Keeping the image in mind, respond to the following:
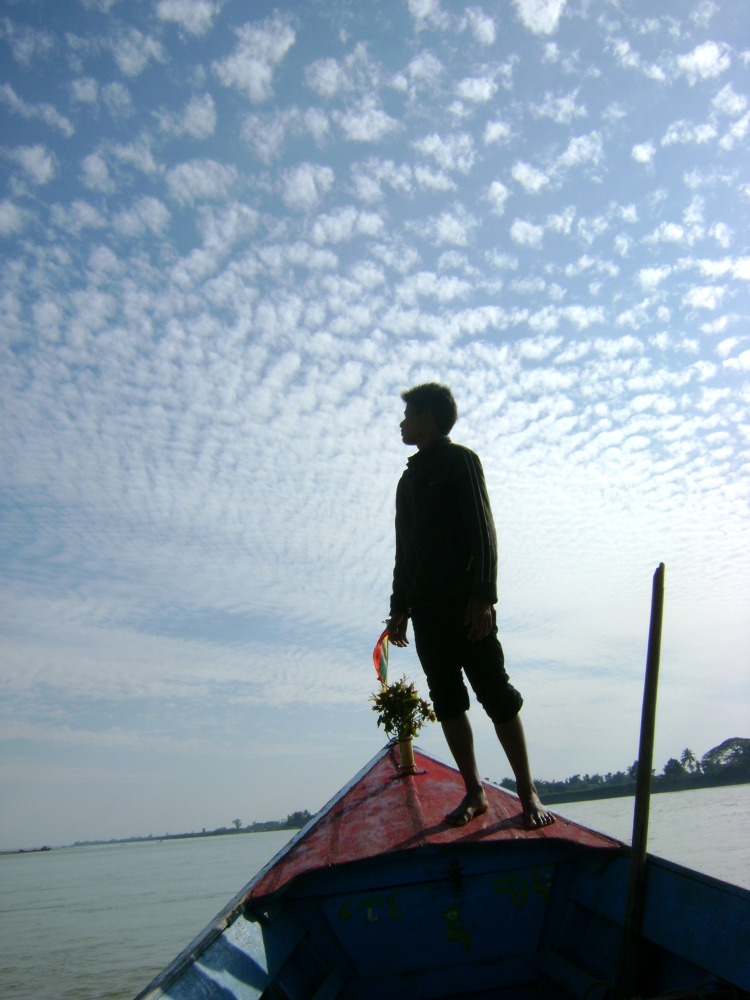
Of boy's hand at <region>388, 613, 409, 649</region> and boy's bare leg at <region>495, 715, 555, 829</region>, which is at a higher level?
boy's hand at <region>388, 613, 409, 649</region>

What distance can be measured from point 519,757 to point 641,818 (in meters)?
0.86

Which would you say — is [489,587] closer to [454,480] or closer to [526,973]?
[454,480]

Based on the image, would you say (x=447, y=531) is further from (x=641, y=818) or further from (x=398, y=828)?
(x=641, y=818)

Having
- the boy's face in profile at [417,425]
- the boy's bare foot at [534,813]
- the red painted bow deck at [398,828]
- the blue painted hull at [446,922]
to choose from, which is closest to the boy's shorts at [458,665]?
the boy's bare foot at [534,813]

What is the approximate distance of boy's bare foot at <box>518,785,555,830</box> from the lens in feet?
9.60

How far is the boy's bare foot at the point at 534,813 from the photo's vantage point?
9.60 feet

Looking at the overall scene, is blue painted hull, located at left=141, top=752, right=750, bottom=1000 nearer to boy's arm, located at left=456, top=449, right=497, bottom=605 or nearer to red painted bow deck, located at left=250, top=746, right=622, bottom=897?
red painted bow deck, located at left=250, top=746, right=622, bottom=897

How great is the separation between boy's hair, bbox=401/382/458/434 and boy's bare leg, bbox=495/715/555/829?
5.13ft

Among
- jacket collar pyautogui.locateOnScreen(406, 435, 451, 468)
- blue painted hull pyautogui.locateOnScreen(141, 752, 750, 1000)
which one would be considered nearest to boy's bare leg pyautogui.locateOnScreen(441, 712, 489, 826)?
blue painted hull pyautogui.locateOnScreen(141, 752, 750, 1000)

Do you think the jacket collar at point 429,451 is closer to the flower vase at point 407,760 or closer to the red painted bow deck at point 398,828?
the red painted bow deck at point 398,828

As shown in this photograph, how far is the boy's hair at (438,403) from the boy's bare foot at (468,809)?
1.87 m

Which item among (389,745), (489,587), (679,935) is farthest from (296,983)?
(389,745)

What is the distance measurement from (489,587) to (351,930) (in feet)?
5.00

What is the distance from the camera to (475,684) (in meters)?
3.26
